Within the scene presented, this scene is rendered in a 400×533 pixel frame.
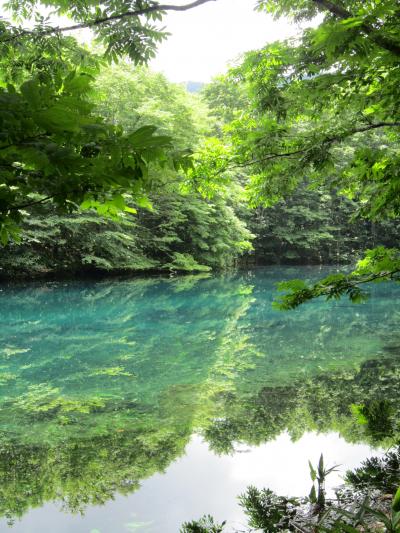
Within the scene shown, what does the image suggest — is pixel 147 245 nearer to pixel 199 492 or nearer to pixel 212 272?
pixel 212 272

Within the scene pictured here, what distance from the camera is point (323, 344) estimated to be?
901 centimetres

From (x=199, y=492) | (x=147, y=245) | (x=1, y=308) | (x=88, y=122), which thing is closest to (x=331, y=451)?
(x=199, y=492)

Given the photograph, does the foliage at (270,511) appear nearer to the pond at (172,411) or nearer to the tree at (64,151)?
the pond at (172,411)

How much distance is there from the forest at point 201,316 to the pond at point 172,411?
0.10 ft

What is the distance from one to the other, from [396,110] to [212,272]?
74.3 feet

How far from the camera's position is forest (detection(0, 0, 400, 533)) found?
130cm

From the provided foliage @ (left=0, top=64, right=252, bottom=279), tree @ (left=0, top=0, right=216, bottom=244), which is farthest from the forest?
foliage @ (left=0, top=64, right=252, bottom=279)

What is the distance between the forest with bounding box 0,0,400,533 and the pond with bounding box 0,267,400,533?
3cm

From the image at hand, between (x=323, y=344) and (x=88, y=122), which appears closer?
(x=88, y=122)

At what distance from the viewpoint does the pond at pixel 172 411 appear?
3.47 meters

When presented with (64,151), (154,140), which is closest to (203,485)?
(154,140)

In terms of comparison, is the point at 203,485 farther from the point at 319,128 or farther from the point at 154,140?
the point at 319,128

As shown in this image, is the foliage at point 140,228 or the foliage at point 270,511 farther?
the foliage at point 140,228

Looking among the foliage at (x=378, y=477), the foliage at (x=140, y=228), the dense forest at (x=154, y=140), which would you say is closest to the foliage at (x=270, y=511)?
the foliage at (x=378, y=477)
